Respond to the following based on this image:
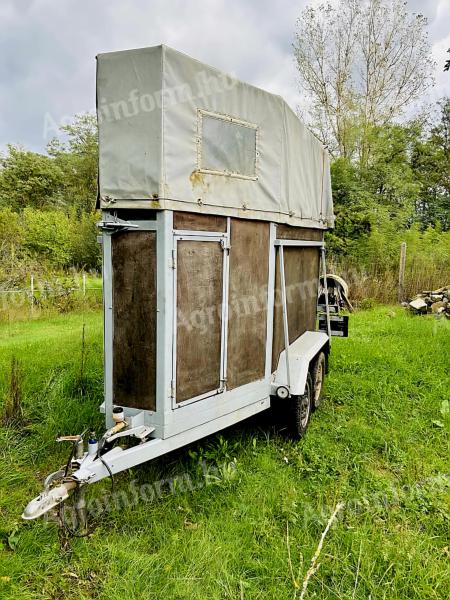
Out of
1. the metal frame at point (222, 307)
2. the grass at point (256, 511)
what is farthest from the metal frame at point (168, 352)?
the grass at point (256, 511)

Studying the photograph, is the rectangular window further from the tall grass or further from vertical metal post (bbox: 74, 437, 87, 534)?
the tall grass

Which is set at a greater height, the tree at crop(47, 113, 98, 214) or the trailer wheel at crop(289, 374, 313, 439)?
the tree at crop(47, 113, 98, 214)

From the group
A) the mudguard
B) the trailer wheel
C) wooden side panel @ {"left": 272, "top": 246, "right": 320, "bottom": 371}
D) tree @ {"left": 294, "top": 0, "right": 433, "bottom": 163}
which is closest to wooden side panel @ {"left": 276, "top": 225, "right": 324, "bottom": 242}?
Result: wooden side panel @ {"left": 272, "top": 246, "right": 320, "bottom": 371}

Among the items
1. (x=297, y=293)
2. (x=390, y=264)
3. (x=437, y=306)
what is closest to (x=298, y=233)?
(x=297, y=293)

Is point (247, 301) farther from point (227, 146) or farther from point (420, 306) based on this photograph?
point (420, 306)

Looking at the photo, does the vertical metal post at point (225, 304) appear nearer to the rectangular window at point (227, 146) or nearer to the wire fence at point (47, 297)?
the rectangular window at point (227, 146)

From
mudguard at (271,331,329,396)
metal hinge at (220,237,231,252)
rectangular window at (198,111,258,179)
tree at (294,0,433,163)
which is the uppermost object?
tree at (294,0,433,163)

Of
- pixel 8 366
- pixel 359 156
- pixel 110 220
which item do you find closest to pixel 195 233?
pixel 110 220

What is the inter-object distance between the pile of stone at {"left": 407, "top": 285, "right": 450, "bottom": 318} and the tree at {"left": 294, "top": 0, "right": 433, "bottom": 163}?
8414mm

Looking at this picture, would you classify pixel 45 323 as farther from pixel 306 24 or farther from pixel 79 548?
pixel 306 24

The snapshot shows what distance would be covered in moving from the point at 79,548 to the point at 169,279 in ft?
5.61

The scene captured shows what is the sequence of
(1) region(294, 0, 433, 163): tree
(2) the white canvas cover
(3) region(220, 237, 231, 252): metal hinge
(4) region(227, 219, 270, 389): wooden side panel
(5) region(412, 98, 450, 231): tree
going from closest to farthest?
(2) the white canvas cover
(3) region(220, 237, 231, 252): metal hinge
(4) region(227, 219, 270, 389): wooden side panel
(1) region(294, 0, 433, 163): tree
(5) region(412, 98, 450, 231): tree

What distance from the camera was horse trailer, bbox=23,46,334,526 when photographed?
2.48 meters

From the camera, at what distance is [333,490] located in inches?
124
